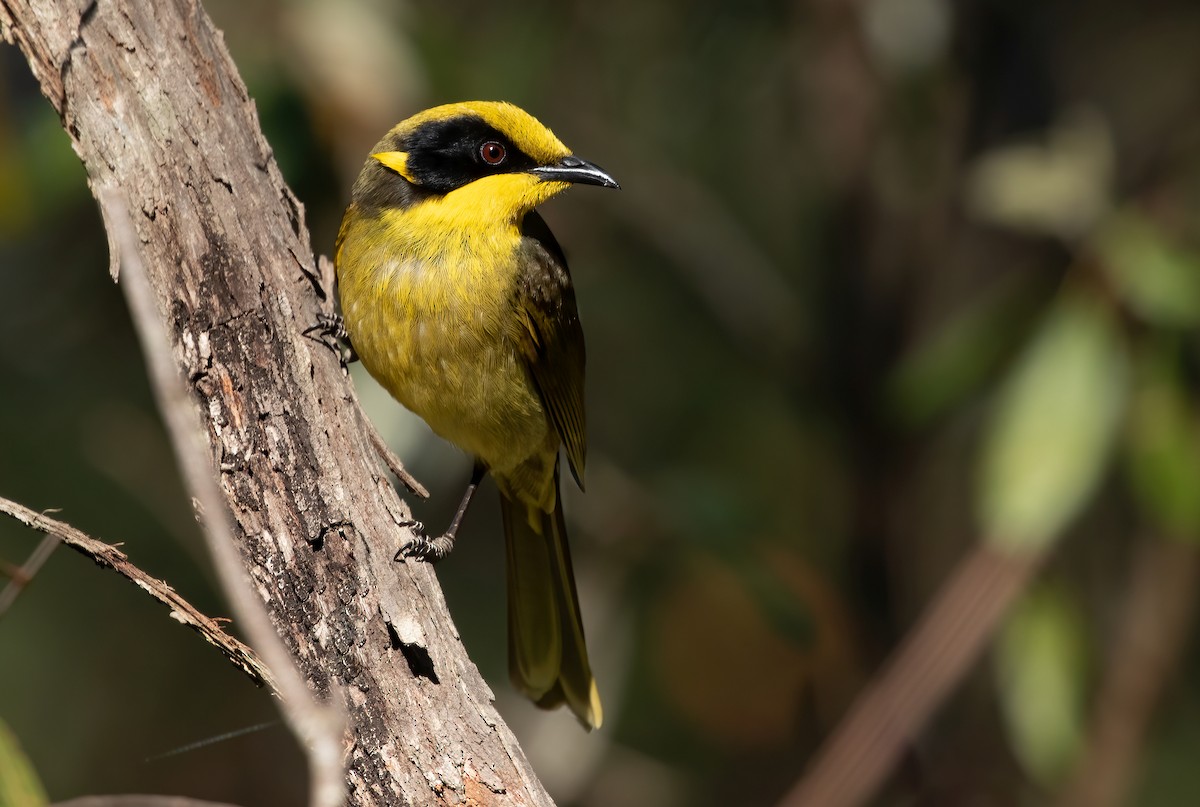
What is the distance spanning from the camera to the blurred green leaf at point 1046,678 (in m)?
3.83

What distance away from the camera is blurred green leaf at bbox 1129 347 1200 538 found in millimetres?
3717

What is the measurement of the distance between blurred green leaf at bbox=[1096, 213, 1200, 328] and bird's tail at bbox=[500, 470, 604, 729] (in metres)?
1.68

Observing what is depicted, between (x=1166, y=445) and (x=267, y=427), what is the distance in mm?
2539

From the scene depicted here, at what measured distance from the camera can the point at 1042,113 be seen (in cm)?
497

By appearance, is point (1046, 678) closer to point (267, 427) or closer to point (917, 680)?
point (917, 680)

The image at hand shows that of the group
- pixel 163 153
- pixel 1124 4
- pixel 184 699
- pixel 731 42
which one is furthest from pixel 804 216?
pixel 163 153

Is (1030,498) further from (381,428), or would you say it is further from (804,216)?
(804,216)

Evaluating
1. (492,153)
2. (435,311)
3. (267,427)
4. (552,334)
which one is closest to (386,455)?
(267,427)

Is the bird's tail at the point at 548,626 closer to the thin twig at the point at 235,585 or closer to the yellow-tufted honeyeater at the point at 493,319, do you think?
the yellow-tufted honeyeater at the point at 493,319

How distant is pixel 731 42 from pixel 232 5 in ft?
6.87

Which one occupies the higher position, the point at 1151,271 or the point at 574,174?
the point at 1151,271

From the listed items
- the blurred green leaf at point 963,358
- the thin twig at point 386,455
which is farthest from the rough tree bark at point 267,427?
the blurred green leaf at point 963,358

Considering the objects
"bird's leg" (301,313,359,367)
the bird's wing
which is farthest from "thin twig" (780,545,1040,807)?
"bird's leg" (301,313,359,367)

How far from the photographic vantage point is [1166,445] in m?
3.74
